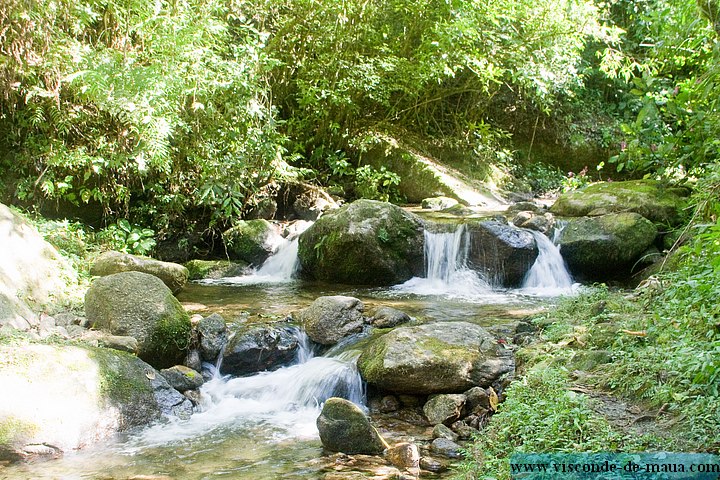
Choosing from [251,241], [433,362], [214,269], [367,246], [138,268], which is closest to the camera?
[433,362]

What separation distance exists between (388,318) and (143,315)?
2.49m

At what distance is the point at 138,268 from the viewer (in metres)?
7.80

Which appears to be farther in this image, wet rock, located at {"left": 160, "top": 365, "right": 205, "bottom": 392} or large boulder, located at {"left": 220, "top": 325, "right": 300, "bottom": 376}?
large boulder, located at {"left": 220, "top": 325, "right": 300, "bottom": 376}

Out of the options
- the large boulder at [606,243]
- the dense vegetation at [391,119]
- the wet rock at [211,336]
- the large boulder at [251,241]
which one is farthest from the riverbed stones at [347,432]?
the large boulder at [251,241]

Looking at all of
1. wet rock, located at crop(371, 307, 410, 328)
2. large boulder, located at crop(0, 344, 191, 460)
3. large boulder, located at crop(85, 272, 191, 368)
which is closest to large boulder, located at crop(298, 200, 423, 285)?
wet rock, located at crop(371, 307, 410, 328)

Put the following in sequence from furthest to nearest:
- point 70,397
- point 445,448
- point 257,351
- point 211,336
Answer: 1. point 211,336
2. point 257,351
3. point 70,397
4. point 445,448

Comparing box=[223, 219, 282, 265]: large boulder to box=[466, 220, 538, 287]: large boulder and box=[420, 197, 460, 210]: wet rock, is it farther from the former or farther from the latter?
box=[466, 220, 538, 287]: large boulder

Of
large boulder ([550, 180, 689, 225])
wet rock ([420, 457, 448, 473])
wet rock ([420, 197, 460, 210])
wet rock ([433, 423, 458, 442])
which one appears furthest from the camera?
wet rock ([420, 197, 460, 210])

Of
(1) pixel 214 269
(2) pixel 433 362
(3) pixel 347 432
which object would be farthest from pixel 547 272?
(3) pixel 347 432

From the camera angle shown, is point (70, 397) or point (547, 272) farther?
point (547, 272)

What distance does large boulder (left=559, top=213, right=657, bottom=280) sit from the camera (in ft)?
27.9

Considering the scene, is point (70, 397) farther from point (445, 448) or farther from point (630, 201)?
point (630, 201)

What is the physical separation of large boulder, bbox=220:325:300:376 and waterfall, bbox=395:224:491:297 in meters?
2.99

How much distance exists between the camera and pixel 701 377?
301 cm
